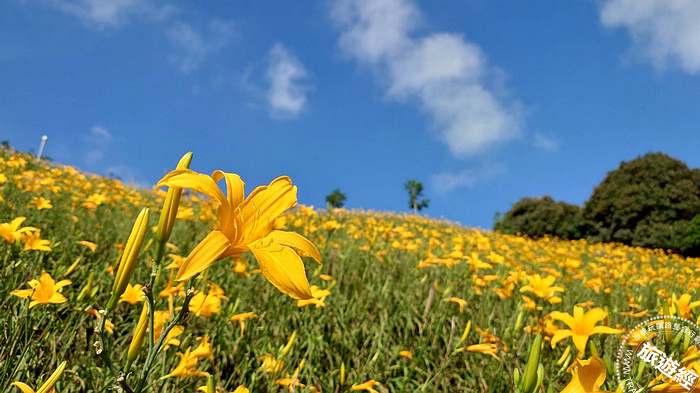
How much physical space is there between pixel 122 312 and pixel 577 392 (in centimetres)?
245

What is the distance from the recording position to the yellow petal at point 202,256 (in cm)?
66

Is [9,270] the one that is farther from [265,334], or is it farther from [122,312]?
[265,334]

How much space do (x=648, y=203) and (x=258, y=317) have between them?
17.3 metres

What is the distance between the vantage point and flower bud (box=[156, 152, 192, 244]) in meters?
0.74

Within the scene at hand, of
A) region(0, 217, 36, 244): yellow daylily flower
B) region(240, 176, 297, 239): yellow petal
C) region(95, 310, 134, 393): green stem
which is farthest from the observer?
region(0, 217, 36, 244): yellow daylily flower

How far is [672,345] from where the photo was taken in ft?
4.37

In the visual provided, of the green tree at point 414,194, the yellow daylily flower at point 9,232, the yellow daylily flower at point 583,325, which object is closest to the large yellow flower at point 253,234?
the yellow daylily flower at point 583,325

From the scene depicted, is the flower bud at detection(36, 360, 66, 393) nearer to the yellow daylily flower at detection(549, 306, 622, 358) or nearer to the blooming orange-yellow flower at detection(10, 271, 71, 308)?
the blooming orange-yellow flower at detection(10, 271, 71, 308)

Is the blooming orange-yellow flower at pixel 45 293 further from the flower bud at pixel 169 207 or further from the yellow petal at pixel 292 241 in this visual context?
the yellow petal at pixel 292 241

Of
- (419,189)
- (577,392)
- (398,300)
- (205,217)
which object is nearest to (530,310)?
(398,300)

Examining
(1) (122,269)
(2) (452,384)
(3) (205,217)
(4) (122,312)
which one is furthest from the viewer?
(3) (205,217)

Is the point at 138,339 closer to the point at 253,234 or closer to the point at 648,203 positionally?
the point at 253,234

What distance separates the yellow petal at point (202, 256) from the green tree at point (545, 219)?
19588 mm

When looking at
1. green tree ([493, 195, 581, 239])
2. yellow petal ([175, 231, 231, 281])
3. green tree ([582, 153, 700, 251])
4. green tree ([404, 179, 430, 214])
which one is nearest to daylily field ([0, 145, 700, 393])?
yellow petal ([175, 231, 231, 281])
